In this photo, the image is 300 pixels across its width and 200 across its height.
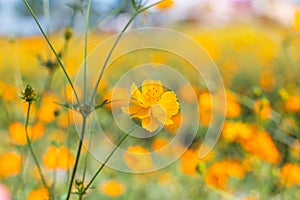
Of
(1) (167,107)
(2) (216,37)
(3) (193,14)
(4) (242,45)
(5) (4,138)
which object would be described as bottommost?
(1) (167,107)

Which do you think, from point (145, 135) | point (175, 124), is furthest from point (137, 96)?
point (175, 124)

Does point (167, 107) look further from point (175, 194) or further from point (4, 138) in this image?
point (4, 138)

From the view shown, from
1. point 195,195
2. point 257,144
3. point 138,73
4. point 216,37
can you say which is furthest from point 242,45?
point 257,144

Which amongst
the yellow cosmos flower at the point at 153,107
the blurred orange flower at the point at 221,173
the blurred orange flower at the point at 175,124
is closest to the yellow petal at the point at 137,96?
the yellow cosmos flower at the point at 153,107

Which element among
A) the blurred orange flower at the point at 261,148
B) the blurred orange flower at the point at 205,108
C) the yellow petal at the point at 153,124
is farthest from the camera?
the blurred orange flower at the point at 205,108

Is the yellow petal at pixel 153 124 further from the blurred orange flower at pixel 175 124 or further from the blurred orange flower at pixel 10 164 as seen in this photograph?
the blurred orange flower at pixel 10 164

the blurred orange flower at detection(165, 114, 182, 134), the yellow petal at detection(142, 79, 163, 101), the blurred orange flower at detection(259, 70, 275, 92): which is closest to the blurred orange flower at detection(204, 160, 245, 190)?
the blurred orange flower at detection(165, 114, 182, 134)

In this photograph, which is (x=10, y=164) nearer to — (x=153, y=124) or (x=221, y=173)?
(x=221, y=173)

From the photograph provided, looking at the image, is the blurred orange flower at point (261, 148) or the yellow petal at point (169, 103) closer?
the yellow petal at point (169, 103)
